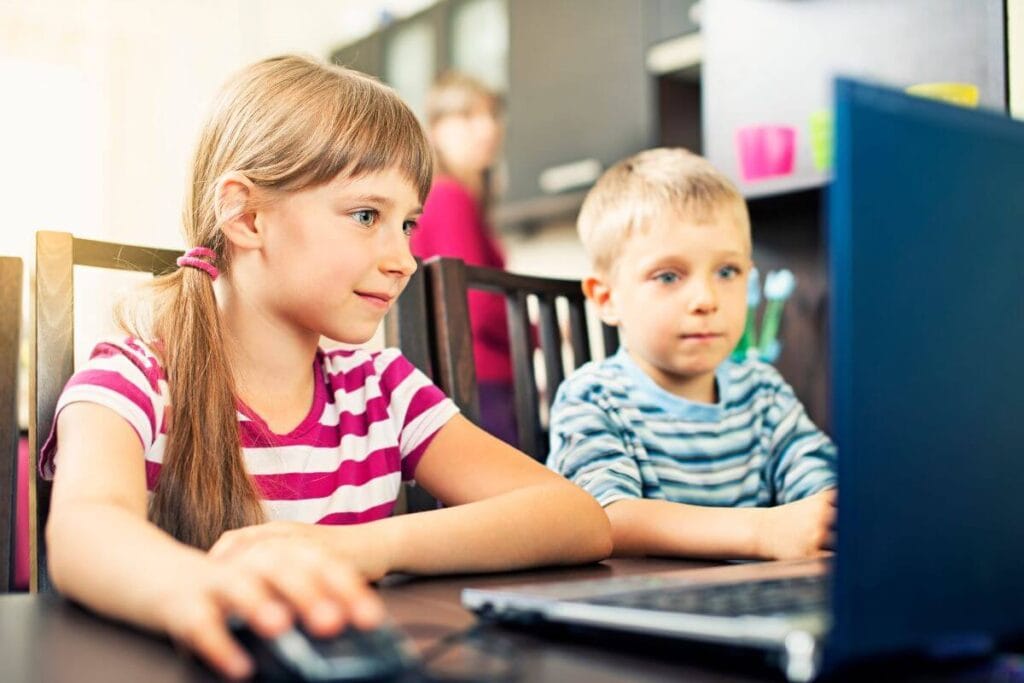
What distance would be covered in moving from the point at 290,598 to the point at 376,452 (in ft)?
2.15

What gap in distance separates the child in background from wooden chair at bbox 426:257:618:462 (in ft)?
0.15

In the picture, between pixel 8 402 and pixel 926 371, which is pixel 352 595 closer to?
pixel 926 371

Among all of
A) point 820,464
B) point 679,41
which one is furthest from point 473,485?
point 679,41

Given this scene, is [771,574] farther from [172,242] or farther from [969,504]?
[172,242]

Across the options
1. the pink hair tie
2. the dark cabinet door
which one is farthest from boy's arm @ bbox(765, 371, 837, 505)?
the dark cabinet door

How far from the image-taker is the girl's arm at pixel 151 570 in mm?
398

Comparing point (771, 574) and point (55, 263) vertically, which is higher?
point (55, 263)

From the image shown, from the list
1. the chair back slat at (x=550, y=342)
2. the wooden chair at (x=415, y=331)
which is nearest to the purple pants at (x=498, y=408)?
the chair back slat at (x=550, y=342)

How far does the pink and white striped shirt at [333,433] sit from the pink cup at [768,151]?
1.01 metres

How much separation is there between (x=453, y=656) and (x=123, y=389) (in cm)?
50

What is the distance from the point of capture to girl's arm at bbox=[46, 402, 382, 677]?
398 millimetres

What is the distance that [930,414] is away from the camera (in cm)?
39

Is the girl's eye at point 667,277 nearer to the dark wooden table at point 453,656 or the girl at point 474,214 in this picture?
A: the girl at point 474,214

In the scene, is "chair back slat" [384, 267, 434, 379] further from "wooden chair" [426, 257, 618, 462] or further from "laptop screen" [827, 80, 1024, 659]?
"laptop screen" [827, 80, 1024, 659]
